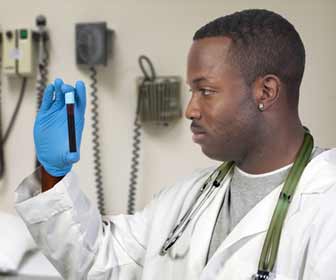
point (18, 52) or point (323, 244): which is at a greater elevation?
point (18, 52)

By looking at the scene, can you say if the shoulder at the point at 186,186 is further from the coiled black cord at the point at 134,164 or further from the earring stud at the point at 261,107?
the coiled black cord at the point at 134,164

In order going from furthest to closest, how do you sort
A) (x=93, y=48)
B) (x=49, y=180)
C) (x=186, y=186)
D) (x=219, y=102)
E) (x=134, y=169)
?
(x=134, y=169) → (x=93, y=48) → (x=186, y=186) → (x=49, y=180) → (x=219, y=102)

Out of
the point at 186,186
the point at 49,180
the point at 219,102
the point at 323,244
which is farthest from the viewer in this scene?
the point at 186,186

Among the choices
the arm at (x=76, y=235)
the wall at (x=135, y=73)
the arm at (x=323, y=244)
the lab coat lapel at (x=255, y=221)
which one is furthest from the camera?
the wall at (x=135, y=73)

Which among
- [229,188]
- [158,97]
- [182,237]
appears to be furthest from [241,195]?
[158,97]

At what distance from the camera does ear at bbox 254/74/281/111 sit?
906 millimetres

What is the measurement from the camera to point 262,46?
90 centimetres

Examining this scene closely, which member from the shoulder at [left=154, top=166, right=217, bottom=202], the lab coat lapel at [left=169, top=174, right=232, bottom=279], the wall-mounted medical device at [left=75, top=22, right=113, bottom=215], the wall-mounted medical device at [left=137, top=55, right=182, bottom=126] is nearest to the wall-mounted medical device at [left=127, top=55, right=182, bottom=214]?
the wall-mounted medical device at [left=137, top=55, right=182, bottom=126]

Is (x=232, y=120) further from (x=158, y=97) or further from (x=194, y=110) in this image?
(x=158, y=97)

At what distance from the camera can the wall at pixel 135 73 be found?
4.97ft

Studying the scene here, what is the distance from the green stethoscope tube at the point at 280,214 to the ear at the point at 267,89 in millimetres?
127

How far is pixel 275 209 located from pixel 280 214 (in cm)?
1

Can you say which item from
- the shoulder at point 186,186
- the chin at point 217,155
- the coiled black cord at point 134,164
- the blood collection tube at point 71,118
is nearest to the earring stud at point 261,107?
the chin at point 217,155

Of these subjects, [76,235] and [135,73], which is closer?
[76,235]
